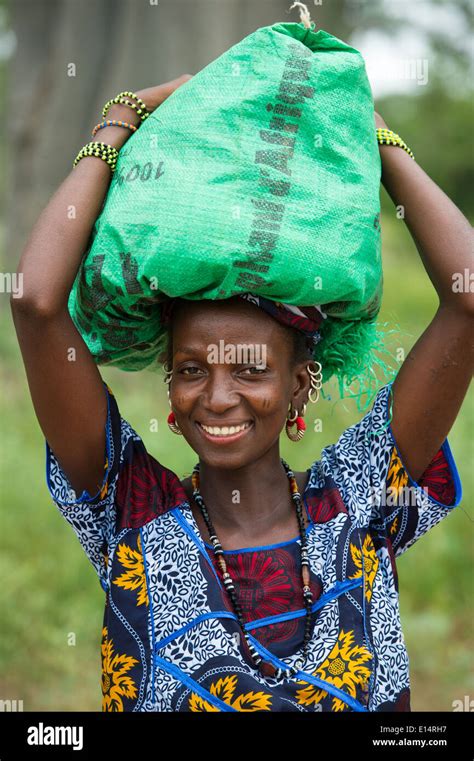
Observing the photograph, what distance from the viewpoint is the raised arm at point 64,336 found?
1.78 metres

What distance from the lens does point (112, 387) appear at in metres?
6.22

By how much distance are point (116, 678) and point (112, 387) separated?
4.47 m

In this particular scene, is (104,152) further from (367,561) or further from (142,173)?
(367,561)

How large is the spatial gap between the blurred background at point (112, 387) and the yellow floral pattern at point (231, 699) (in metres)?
0.70

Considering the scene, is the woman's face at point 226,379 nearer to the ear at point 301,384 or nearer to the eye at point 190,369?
the eye at point 190,369

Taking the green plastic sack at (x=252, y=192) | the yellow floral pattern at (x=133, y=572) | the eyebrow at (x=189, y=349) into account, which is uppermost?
the green plastic sack at (x=252, y=192)

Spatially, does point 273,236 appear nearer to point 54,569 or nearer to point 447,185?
point 54,569

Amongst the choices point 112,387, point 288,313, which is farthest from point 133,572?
point 112,387

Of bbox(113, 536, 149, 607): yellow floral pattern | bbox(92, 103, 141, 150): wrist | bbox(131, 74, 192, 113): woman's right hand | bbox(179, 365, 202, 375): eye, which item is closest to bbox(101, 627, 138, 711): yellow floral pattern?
bbox(113, 536, 149, 607): yellow floral pattern

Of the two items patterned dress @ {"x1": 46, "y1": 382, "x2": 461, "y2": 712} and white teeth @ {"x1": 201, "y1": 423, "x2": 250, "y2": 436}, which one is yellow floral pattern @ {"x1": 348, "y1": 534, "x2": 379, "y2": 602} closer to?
patterned dress @ {"x1": 46, "y1": 382, "x2": 461, "y2": 712}

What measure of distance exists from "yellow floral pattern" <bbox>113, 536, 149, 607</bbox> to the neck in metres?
0.20

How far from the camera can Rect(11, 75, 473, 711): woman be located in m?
1.79

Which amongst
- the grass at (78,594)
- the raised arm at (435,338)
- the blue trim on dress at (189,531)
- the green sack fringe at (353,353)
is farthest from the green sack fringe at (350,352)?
the grass at (78,594)
